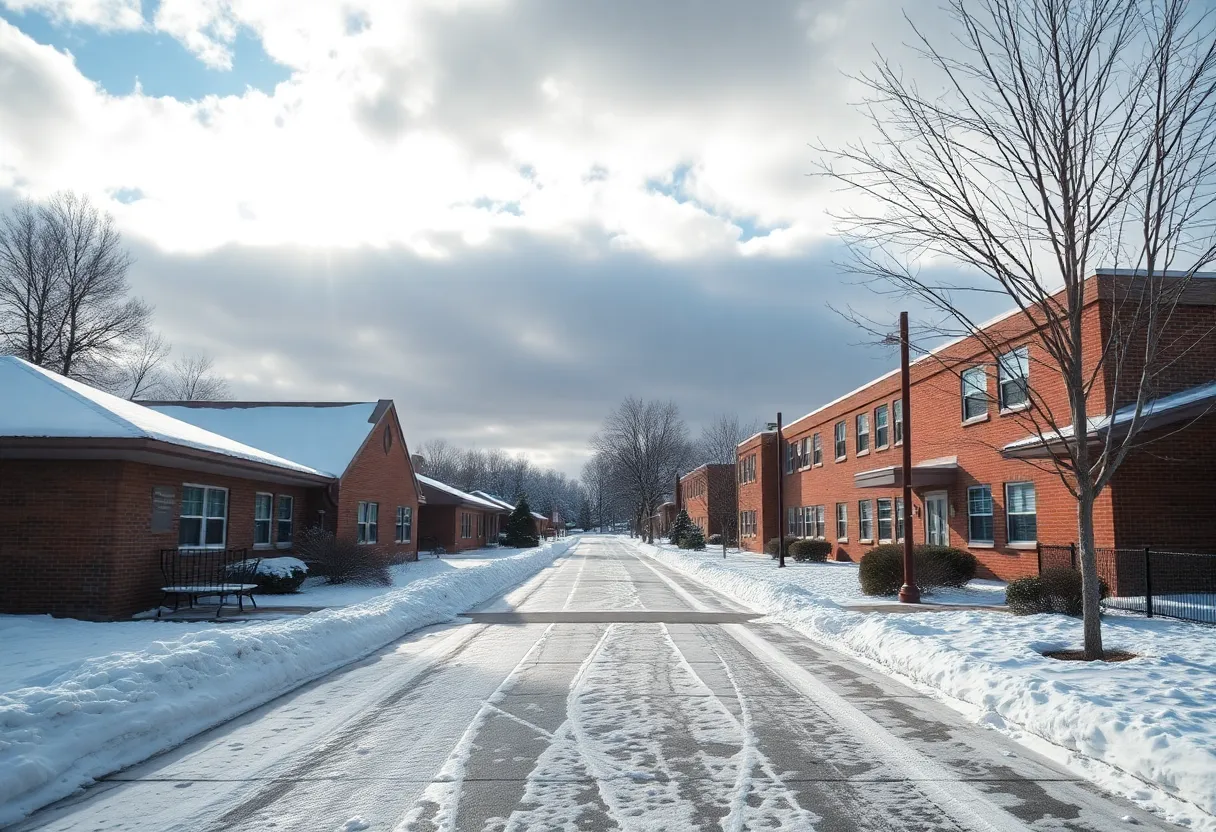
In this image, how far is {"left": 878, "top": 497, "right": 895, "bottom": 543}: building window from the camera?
29672mm

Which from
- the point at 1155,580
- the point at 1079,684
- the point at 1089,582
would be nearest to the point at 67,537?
the point at 1079,684

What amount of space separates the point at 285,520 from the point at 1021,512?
774 inches

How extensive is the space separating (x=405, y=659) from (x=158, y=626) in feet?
16.9

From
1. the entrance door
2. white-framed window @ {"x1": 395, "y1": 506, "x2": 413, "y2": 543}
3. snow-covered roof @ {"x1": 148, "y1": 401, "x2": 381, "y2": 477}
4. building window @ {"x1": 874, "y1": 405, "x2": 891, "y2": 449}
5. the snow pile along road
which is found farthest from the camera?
white-framed window @ {"x1": 395, "y1": 506, "x2": 413, "y2": 543}

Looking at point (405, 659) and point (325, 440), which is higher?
point (325, 440)

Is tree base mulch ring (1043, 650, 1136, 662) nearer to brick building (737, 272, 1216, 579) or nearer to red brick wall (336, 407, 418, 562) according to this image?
brick building (737, 272, 1216, 579)

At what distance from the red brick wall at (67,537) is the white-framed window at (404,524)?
62.8ft

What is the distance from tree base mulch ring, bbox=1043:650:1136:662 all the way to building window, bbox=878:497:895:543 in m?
19.2

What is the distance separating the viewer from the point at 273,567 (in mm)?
18797

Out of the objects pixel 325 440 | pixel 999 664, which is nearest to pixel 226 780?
pixel 999 664

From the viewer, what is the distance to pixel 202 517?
1808cm

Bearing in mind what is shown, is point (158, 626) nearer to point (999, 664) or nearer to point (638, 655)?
point (638, 655)

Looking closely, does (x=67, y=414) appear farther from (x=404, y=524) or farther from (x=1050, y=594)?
(x=404, y=524)

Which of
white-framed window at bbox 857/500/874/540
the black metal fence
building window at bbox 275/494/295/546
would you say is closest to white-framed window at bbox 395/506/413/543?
building window at bbox 275/494/295/546
